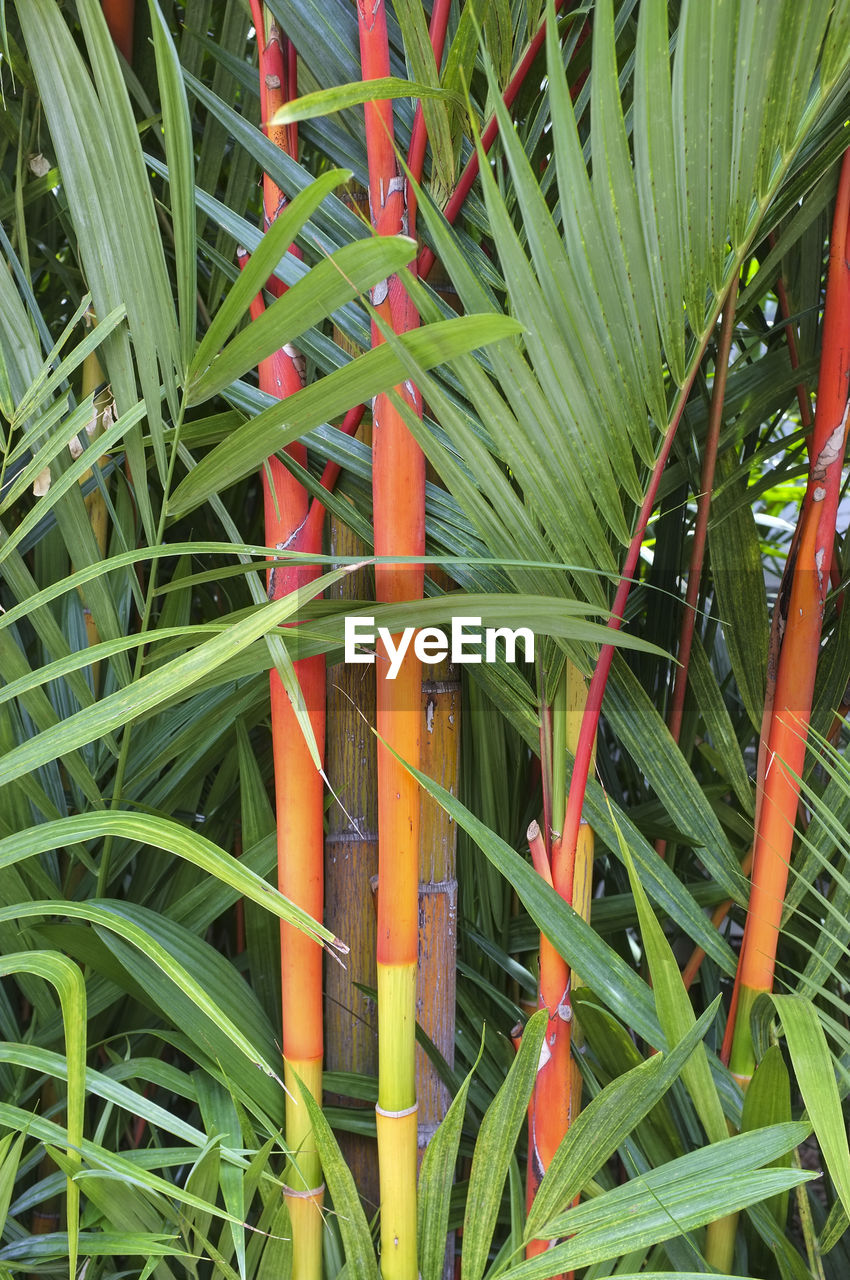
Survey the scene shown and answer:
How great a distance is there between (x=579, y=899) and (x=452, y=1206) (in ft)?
0.79

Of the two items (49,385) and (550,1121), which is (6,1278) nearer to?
(550,1121)

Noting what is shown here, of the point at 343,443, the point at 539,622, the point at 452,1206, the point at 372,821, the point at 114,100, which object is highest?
the point at 114,100

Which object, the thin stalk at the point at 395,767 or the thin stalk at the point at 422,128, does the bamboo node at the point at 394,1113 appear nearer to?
the thin stalk at the point at 395,767

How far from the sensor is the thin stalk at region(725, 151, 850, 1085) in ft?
1.66

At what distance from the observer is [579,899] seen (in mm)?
535

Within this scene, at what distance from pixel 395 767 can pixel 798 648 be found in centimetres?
23

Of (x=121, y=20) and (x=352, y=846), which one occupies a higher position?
(x=121, y=20)

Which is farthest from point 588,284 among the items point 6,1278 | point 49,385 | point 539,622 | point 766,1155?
point 6,1278

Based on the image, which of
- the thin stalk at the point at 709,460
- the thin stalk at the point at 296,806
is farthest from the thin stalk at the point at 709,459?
the thin stalk at the point at 296,806

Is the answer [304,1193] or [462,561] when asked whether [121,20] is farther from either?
[304,1193]

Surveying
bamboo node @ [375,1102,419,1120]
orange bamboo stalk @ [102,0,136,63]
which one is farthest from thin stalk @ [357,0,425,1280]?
orange bamboo stalk @ [102,0,136,63]

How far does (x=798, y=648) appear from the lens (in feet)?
1.72

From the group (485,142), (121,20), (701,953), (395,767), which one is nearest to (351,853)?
(395,767)

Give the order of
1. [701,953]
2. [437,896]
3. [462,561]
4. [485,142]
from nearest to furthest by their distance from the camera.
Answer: [462,561]
[485,142]
[437,896]
[701,953]
